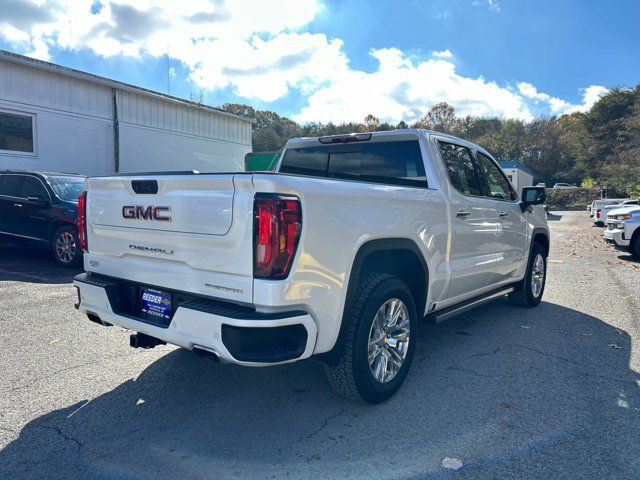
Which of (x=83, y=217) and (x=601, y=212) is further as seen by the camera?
(x=601, y=212)

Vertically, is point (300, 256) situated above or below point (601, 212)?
above

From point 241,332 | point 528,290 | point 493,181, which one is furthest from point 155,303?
point 528,290

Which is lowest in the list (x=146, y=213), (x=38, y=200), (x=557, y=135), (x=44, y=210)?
(x=44, y=210)

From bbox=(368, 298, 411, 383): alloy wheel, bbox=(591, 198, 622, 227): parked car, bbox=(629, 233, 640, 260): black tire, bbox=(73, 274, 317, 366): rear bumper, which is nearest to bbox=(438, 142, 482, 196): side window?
bbox=(368, 298, 411, 383): alloy wheel

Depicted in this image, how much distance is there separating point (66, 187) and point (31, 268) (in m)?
1.59

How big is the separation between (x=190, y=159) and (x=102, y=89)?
403 cm

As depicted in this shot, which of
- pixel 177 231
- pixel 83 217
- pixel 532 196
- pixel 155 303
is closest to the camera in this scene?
pixel 177 231

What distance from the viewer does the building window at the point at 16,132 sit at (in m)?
12.1

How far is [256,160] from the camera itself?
60.1ft

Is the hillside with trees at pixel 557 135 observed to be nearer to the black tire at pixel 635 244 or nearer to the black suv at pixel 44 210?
the black tire at pixel 635 244

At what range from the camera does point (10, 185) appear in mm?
9055

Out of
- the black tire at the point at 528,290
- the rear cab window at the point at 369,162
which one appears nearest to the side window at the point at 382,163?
the rear cab window at the point at 369,162

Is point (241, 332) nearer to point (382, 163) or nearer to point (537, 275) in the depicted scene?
point (382, 163)

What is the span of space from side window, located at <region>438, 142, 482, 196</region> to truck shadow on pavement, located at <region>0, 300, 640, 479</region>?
162cm
